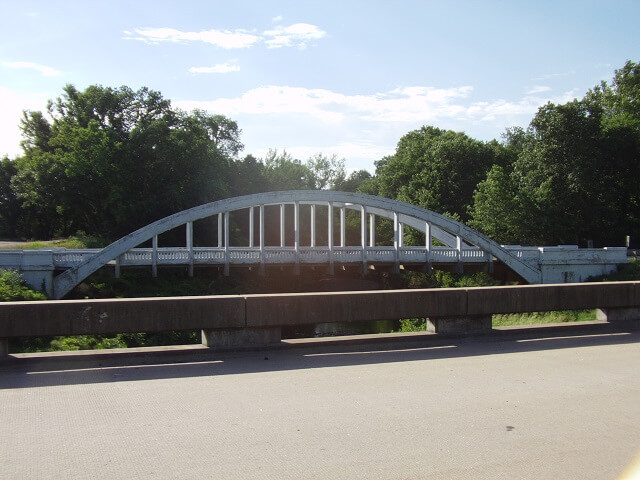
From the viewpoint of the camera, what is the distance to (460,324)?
404 inches

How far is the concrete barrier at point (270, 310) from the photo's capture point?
7992 millimetres

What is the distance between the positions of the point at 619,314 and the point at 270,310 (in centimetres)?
692

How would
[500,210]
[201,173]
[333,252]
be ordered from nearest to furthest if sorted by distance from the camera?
1. [333,252]
2. [500,210]
3. [201,173]

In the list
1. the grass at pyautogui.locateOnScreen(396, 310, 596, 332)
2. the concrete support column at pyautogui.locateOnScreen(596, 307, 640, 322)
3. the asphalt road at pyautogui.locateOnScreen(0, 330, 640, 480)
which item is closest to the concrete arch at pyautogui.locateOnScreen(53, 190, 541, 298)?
the grass at pyautogui.locateOnScreen(396, 310, 596, 332)

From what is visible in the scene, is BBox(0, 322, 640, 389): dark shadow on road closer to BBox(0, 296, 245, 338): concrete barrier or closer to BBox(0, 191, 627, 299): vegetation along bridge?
BBox(0, 296, 245, 338): concrete barrier

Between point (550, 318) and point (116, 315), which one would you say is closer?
point (116, 315)

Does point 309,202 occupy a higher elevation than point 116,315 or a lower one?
higher

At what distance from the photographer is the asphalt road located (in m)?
4.74

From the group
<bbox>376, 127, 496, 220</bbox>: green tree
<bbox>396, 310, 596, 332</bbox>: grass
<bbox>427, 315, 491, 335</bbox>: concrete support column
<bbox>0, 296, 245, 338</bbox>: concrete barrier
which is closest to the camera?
<bbox>0, 296, 245, 338</bbox>: concrete barrier

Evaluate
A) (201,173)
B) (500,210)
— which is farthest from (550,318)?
(201,173)

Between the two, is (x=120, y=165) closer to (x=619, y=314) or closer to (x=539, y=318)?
(x=539, y=318)

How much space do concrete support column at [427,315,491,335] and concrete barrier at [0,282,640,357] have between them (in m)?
0.02

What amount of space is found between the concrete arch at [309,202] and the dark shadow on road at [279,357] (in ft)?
73.3

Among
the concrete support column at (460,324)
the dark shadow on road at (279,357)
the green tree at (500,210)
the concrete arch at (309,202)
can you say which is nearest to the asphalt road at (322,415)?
the dark shadow on road at (279,357)
